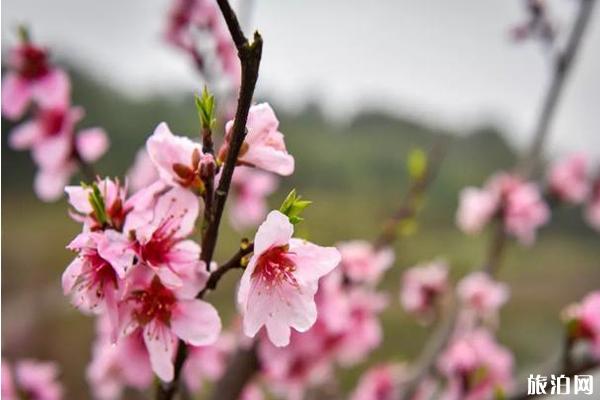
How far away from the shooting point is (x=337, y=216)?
5840mm

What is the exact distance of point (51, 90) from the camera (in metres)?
0.92

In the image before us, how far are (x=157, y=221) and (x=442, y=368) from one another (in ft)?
2.35

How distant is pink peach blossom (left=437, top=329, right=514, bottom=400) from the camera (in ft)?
3.17

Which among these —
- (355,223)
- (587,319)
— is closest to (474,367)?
(587,319)

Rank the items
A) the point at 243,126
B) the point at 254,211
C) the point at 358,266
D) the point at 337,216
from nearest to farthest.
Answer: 1. the point at 243,126
2. the point at 358,266
3. the point at 254,211
4. the point at 337,216

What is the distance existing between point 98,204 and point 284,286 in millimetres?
138

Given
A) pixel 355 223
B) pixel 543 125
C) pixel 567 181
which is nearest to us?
pixel 543 125

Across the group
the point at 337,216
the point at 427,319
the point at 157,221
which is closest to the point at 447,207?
the point at 337,216

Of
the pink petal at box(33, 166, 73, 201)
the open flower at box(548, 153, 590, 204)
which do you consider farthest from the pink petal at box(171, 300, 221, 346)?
the open flower at box(548, 153, 590, 204)

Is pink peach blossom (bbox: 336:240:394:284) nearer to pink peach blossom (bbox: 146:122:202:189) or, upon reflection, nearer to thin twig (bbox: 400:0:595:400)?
thin twig (bbox: 400:0:595:400)

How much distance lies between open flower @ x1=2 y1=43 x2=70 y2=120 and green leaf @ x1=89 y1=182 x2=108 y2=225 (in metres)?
0.46

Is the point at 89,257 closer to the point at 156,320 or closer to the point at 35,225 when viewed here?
the point at 156,320

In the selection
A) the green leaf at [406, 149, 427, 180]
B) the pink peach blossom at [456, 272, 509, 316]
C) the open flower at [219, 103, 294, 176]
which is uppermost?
the open flower at [219, 103, 294, 176]

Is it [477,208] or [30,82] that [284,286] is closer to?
[30,82]
